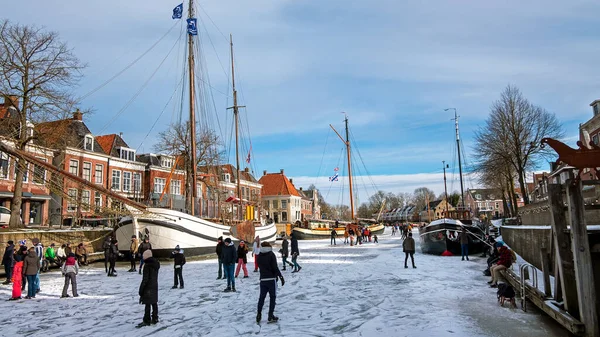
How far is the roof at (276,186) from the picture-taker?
80625mm

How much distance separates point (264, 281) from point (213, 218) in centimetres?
2130

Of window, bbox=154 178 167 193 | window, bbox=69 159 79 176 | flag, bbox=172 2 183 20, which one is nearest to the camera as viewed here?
flag, bbox=172 2 183 20

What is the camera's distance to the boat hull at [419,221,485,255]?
2303 cm

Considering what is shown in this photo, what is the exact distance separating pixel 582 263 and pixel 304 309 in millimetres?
5732

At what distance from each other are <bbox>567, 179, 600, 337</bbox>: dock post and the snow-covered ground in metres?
0.69

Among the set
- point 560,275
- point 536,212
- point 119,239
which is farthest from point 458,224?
point 119,239

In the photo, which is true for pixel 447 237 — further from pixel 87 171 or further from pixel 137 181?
pixel 137 181

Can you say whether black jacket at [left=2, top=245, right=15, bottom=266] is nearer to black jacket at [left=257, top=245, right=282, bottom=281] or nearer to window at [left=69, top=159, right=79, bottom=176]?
black jacket at [left=257, top=245, right=282, bottom=281]

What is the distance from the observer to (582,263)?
6.80 meters

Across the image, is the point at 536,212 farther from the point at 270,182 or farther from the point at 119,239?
the point at 270,182

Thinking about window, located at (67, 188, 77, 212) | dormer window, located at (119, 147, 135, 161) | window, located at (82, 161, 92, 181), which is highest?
dormer window, located at (119, 147, 135, 161)

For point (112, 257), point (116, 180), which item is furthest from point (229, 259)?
point (116, 180)

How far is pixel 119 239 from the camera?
23047 millimetres

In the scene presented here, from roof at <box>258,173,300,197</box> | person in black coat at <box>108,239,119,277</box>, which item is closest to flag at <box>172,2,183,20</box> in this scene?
person in black coat at <box>108,239,119,277</box>
